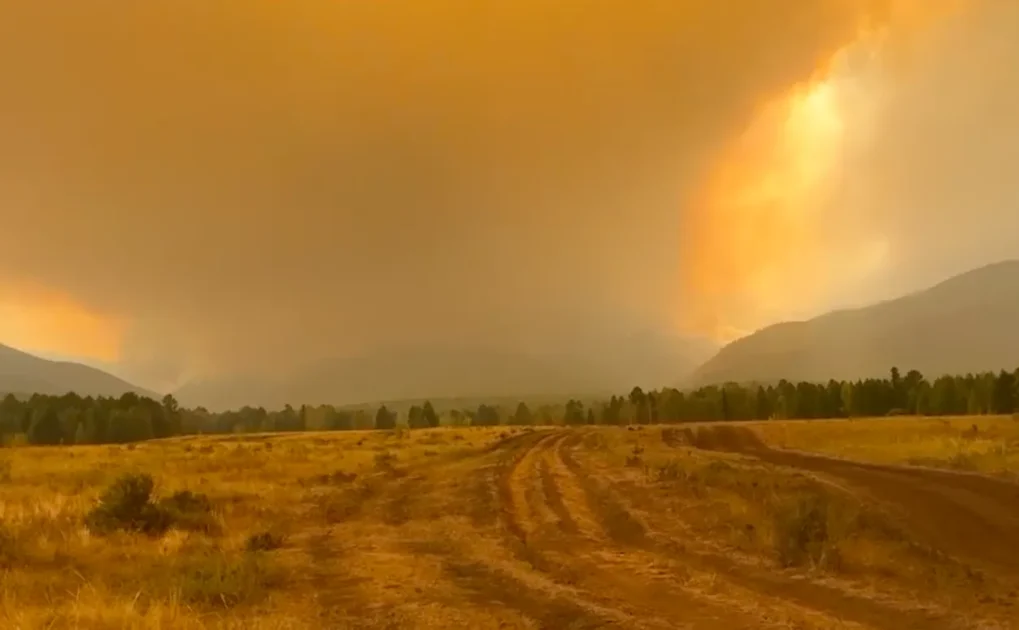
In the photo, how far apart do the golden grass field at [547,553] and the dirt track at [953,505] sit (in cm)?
8

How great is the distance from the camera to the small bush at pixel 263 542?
56.7ft

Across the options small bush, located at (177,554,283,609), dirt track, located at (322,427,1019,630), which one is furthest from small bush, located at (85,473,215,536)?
dirt track, located at (322,427,1019,630)

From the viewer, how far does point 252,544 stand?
1742 centimetres

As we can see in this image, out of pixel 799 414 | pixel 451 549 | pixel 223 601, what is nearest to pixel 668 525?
pixel 451 549

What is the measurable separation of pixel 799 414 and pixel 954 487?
10598cm

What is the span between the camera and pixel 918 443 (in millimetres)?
42219

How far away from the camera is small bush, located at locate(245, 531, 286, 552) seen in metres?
17.3

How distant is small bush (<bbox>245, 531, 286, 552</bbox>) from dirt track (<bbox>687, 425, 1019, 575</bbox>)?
15.1 metres

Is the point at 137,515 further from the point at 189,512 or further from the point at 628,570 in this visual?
the point at 628,570

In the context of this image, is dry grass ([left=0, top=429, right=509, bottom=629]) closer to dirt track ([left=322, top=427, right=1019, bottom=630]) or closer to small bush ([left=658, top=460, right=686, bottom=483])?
dirt track ([left=322, top=427, right=1019, bottom=630])

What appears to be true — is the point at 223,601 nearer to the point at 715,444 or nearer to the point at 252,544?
the point at 252,544

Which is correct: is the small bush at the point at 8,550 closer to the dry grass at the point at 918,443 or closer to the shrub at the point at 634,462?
the shrub at the point at 634,462

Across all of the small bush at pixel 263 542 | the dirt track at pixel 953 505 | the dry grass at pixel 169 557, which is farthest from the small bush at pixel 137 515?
the dirt track at pixel 953 505

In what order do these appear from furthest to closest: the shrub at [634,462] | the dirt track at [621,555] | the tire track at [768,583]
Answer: the shrub at [634,462]
the dirt track at [621,555]
the tire track at [768,583]
